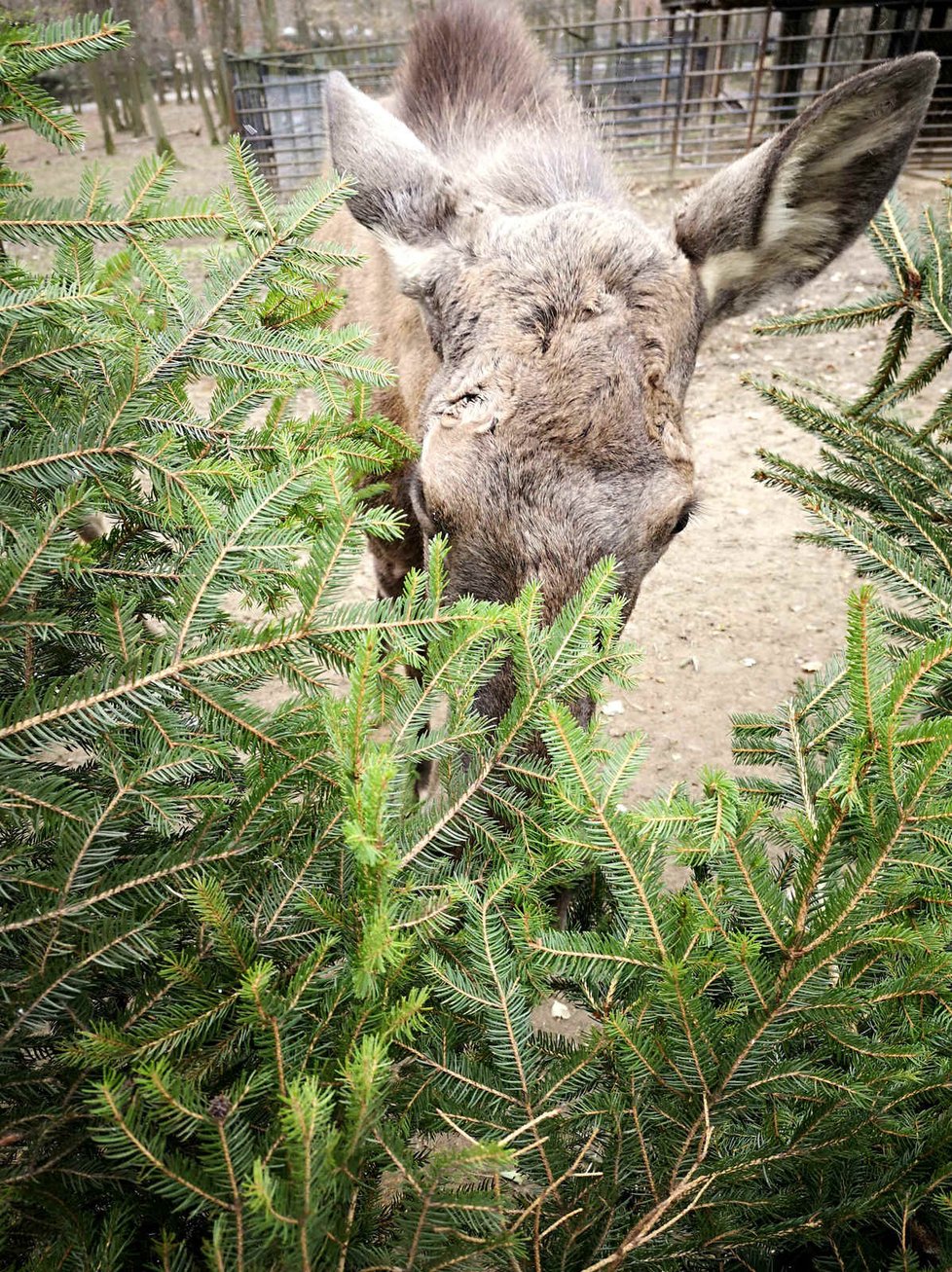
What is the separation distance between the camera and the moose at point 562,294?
2404 mm

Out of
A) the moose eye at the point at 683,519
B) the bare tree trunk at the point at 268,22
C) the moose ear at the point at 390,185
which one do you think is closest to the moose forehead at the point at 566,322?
the moose ear at the point at 390,185

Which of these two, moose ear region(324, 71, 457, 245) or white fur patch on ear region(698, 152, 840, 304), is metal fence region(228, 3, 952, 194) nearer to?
moose ear region(324, 71, 457, 245)

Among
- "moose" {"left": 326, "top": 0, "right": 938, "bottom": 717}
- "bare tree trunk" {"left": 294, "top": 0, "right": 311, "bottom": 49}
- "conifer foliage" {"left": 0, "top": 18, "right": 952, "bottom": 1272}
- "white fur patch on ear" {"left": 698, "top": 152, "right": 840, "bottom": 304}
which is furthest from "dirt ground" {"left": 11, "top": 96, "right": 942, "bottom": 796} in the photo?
"bare tree trunk" {"left": 294, "top": 0, "right": 311, "bottom": 49}

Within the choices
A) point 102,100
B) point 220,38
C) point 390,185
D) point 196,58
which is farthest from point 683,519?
point 102,100

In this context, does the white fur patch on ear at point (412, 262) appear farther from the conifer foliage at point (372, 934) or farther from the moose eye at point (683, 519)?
the conifer foliage at point (372, 934)

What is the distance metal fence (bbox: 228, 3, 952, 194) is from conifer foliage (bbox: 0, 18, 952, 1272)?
45.0ft

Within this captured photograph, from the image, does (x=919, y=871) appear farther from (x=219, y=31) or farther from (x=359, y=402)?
(x=219, y=31)

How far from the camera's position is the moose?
2.40m

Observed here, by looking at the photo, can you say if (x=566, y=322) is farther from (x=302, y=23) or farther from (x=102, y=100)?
(x=302, y=23)

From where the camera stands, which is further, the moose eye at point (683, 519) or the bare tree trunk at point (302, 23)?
the bare tree trunk at point (302, 23)

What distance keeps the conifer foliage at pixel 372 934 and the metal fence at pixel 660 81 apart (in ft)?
45.0

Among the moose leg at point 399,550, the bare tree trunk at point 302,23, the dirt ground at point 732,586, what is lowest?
the dirt ground at point 732,586

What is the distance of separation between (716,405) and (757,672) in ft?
15.2

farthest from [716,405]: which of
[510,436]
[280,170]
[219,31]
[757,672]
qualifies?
[219,31]
